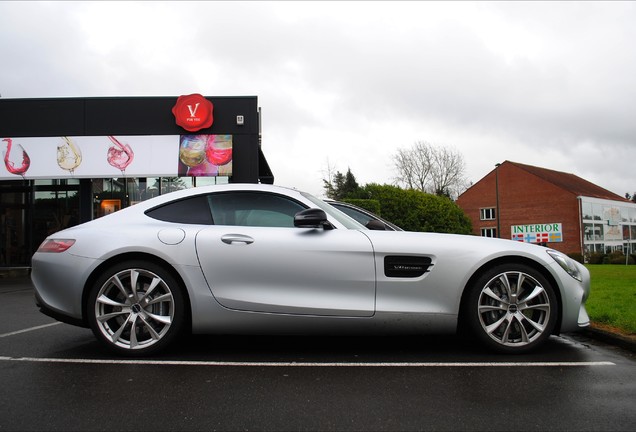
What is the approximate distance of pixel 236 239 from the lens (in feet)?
12.4

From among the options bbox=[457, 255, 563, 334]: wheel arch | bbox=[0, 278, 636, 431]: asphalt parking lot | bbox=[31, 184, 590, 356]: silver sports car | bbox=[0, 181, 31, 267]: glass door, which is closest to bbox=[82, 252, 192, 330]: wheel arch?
bbox=[31, 184, 590, 356]: silver sports car

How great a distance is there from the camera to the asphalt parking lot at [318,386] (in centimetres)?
252

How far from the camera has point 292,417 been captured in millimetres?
2564

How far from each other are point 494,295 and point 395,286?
31.0 inches

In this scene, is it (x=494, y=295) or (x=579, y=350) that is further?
(x=579, y=350)

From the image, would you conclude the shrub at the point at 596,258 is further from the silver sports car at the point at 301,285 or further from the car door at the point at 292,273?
the car door at the point at 292,273

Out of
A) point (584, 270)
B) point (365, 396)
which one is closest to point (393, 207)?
point (584, 270)

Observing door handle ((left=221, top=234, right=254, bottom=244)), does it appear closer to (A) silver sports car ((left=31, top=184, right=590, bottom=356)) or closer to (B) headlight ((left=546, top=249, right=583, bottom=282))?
(A) silver sports car ((left=31, top=184, right=590, bottom=356))

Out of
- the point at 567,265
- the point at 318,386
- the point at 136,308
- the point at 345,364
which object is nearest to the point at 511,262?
the point at 567,265

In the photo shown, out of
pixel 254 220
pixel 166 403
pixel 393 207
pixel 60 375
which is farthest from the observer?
pixel 393 207

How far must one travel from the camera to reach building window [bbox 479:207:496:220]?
177 ft

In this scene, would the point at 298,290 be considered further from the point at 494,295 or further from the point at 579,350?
the point at 579,350

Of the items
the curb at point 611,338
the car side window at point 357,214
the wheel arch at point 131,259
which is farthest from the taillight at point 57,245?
the curb at point 611,338

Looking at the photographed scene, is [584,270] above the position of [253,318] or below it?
above
